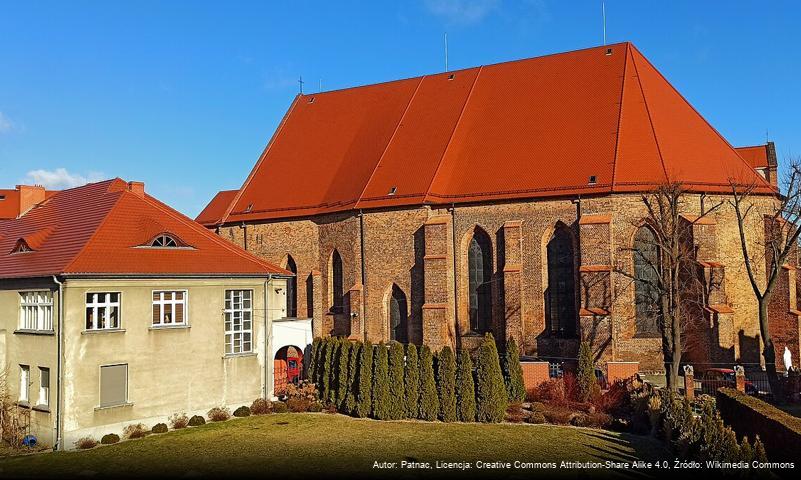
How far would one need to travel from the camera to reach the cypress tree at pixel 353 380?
23.6 metres

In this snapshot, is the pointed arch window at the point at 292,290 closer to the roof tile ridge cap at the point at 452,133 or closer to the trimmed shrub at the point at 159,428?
the roof tile ridge cap at the point at 452,133

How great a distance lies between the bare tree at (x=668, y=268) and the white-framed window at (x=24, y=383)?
65.4 feet

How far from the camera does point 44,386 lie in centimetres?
2111

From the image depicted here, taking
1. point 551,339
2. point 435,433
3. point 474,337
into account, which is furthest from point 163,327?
point 551,339

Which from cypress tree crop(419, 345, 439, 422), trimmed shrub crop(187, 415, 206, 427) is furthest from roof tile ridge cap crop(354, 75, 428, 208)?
trimmed shrub crop(187, 415, 206, 427)

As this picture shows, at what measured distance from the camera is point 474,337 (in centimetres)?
2964

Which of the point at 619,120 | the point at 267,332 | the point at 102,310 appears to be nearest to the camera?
the point at 102,310

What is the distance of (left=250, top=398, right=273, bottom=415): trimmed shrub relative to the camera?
24.0 metres

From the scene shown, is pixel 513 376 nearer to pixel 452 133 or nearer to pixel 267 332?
pixel 267 332

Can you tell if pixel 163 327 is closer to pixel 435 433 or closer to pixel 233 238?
pixel 435 433

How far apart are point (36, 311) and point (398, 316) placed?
14683 millimetres

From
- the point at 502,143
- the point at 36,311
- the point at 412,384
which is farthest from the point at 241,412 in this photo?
the point at 502,143

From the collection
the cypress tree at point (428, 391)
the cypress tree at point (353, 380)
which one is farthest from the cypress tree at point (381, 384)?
the cypress tree at point (428, 391)

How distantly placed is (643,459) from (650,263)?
10344 mm
